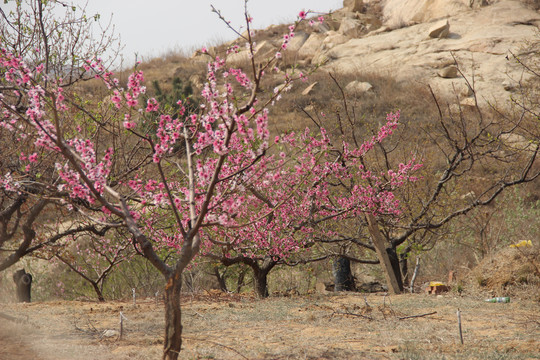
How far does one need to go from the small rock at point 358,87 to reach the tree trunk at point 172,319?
2722 cm

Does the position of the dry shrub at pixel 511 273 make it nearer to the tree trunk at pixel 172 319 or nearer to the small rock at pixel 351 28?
the tree trunk at pixel 172 319

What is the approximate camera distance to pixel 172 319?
4.34 metres

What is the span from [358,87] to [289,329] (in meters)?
26.0

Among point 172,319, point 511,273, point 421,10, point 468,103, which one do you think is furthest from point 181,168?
point 421,10

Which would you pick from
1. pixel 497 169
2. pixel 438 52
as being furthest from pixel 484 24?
pixel 497 169

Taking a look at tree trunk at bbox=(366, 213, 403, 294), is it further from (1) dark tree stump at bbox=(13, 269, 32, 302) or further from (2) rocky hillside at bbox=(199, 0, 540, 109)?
(2) rocky hillside at bbox=(199, 0, 540, 109)

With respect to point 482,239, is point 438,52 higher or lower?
higher

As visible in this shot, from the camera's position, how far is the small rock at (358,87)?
3036 cm

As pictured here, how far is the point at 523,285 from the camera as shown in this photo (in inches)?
367

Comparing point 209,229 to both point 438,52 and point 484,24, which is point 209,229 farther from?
point 484,24

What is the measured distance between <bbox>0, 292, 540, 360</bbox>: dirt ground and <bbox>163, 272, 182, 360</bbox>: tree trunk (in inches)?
29.2

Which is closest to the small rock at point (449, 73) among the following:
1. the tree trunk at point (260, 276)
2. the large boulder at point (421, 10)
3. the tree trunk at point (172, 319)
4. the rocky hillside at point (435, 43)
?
the rocky hillside at point (435, 43)

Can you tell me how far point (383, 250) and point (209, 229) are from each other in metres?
3.54

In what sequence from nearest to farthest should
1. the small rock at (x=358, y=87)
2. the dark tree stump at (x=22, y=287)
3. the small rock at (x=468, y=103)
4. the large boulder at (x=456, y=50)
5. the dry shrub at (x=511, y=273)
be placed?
the dry shrub at (x=511, y=273) → the dark tree stump at (x=22, y=287) → the small rock at (x=468, y=103) → the large boulder at (x=456, y=50) → the small rock at (x=358, y=87)
